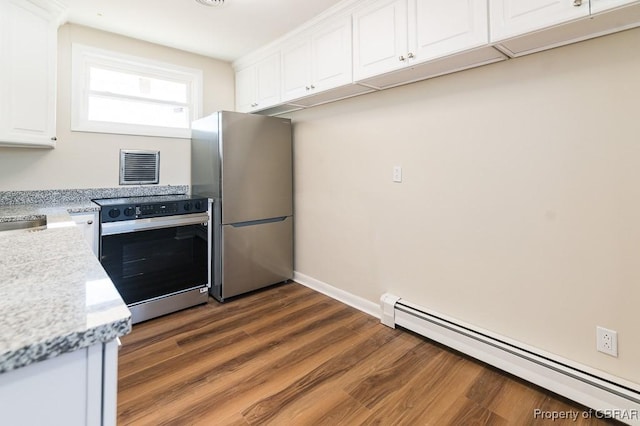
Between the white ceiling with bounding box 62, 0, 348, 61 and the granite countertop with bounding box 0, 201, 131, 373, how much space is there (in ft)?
7.34

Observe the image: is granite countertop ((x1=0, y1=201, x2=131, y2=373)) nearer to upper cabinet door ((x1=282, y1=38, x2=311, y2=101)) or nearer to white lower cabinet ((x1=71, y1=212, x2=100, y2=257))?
white lower cabinet ((x1=71, y1=212, x2=100, y2=257))

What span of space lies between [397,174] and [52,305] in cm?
224

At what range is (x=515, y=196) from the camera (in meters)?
1.90

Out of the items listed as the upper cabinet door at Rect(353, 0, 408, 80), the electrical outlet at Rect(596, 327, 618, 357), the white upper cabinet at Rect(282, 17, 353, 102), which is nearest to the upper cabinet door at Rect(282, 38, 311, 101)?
the white upper cabinet at Rect(282, 17, 353, 102)

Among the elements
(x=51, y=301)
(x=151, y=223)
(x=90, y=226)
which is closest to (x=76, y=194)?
(x=90, y=226)

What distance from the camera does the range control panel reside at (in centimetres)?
239

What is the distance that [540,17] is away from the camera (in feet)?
5.02

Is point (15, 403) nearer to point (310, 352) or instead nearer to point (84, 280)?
point (84, 280)

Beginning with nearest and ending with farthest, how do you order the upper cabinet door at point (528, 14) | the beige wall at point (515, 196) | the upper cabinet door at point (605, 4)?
the upper cabinet door at point (605, 4) < the upper cabinet door at point (528, 14) < the beige wall at point (515, 196)

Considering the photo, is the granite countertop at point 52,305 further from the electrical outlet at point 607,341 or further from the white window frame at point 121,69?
the white window frame at point 121,69

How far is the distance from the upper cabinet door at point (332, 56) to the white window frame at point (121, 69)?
153 cm

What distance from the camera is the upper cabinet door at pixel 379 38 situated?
81.3 inches

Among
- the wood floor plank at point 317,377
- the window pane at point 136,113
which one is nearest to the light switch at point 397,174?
the wood floor plank at point 317,377

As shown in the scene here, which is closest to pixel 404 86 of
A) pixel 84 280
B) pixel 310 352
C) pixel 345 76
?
pixel 345 76
